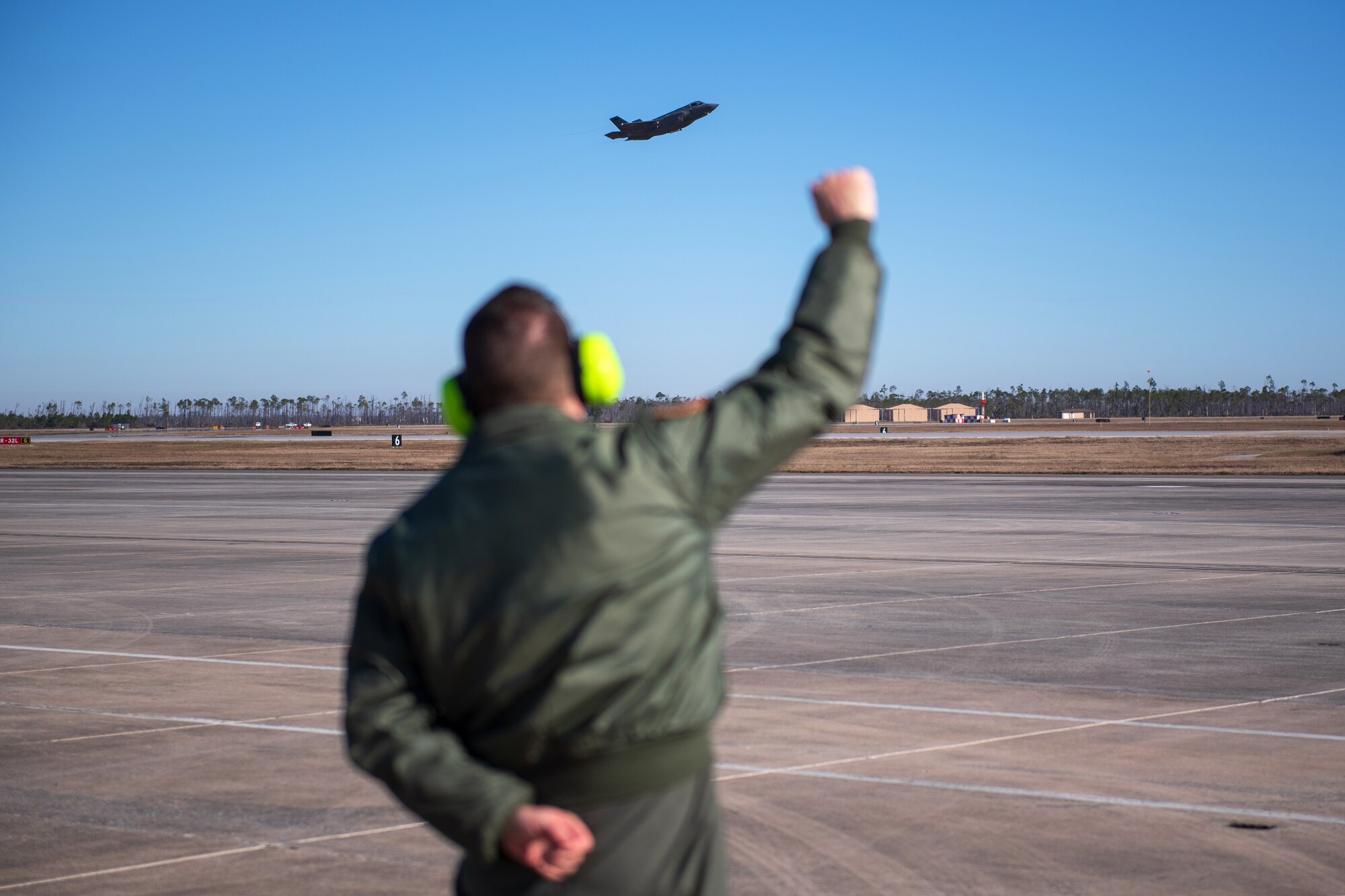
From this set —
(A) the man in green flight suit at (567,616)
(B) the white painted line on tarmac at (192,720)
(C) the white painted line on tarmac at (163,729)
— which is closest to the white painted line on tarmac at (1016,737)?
(B) the white painted line on tarmac at (192,720)

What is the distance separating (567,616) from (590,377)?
55cm

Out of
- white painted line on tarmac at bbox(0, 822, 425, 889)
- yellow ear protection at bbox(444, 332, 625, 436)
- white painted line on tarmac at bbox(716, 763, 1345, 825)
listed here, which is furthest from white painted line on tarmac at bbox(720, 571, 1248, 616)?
yellow ear protection at bbox(444, 332, 625, 436)

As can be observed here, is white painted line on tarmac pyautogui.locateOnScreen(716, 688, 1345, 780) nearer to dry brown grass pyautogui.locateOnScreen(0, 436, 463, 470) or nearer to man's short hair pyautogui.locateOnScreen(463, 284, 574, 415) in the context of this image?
man's short hair pyautogui.locateOnScreen(463, 284, 574, 415)

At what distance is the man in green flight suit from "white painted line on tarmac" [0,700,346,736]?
6.29m

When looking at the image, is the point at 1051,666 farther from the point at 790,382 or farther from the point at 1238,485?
the point at 1238,485

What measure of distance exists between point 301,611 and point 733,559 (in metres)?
7.27

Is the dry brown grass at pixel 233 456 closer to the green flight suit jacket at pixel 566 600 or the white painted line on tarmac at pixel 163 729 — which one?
the white painted line on tarmac at pixel 163 729

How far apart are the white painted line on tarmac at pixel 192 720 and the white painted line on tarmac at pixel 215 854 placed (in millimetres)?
1953

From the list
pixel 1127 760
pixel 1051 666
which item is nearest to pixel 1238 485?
pixel 1051 666

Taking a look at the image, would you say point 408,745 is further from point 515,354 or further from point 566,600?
point 515,354

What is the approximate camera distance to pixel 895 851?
6.14 metres

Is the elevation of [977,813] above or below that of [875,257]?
below

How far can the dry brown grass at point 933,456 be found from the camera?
173 feet

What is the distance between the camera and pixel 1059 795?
7027 mm
